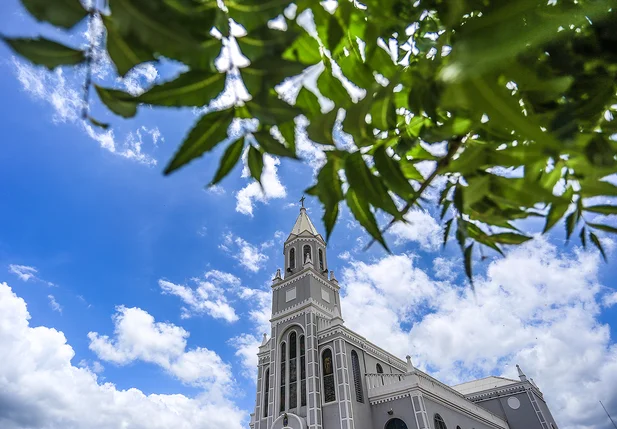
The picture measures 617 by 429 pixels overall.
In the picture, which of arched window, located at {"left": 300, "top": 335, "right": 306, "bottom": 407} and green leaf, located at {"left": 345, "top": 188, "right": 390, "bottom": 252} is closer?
green leaf, located at {"left": 345, "top": 188, "right": 390, "bottom": 252}

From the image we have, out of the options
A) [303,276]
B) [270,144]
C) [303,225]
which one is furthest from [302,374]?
[270,144]

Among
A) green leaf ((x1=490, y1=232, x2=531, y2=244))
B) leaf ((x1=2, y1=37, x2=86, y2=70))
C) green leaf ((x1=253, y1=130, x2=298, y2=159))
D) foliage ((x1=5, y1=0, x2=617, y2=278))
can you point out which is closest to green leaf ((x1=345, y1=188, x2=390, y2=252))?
foliage ((x1=5, y1=0, x2=617, y2=278))

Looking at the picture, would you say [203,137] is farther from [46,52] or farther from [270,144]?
[46,52]

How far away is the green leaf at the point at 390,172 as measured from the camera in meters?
0.72

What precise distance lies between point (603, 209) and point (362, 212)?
2.31 feet

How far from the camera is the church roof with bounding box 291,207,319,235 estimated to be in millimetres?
27016

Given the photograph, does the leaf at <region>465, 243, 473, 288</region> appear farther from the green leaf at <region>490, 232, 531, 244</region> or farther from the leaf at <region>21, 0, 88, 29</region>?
the leaf at <region>21, 0, 88, 29</region>

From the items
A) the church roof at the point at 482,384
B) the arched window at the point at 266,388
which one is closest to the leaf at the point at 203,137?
the arched window at the point at 266,388

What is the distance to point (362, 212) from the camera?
2.56 ft

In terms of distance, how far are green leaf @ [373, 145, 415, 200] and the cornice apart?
2301 cm

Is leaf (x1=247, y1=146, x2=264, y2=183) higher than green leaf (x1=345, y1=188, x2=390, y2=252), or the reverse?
leaf (x1=247, y1=146, x2=264, y2=183)

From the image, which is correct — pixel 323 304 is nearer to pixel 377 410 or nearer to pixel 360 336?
pixel 360 336

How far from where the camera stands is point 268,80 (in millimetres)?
543

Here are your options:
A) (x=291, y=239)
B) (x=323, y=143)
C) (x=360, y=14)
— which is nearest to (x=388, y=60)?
(x=360, y=14)
